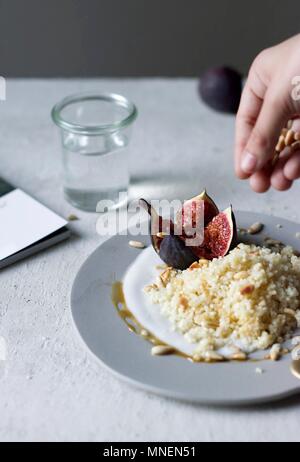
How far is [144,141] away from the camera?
2363 millimetres

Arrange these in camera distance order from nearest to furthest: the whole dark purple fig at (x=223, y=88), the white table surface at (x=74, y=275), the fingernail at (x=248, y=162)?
the white table surface at (x=74, y=275) → the fingernail at (x=248, y=162) → the whole dark purple fig at (x=223, y=88)

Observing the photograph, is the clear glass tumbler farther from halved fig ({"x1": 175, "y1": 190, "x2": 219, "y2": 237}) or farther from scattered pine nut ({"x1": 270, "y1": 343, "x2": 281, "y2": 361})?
scattered pine nut ({"x1": 270, "y1": 343, "x2": 281, "y2": 361})

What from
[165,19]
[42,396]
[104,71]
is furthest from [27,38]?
[42,396]

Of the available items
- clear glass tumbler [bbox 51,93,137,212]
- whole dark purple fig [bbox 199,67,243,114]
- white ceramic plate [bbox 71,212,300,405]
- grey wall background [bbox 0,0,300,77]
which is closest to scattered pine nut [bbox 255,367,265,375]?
white ceramic plate [bbox 71,212,300,405]

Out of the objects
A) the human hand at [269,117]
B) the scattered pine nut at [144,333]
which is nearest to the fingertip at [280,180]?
the human hand at [269,117]

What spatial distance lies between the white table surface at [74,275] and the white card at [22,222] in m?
0.05

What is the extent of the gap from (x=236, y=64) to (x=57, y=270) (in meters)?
1.69

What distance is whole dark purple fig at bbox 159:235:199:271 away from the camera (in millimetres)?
1614

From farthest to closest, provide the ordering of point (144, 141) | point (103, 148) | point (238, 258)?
1. point (144, 141)
2. point (103, 148)
3. point (238, 258)

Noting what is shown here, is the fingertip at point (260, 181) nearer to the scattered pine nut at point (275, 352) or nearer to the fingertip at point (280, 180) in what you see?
the fingertip at point (280, 180)

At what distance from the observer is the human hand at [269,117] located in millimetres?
1534

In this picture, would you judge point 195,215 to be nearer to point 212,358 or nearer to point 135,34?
point 212,358

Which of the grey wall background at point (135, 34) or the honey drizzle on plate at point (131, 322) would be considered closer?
the honey drizzle on plate at point (131, 322)

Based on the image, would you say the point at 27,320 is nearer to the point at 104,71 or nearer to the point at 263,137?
the point at 263,137
